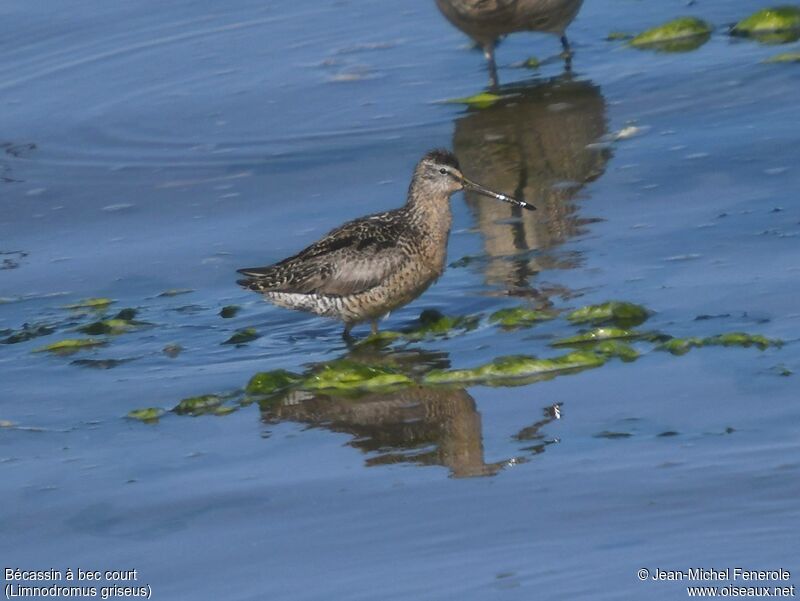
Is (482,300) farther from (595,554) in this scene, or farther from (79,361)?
(595,554)

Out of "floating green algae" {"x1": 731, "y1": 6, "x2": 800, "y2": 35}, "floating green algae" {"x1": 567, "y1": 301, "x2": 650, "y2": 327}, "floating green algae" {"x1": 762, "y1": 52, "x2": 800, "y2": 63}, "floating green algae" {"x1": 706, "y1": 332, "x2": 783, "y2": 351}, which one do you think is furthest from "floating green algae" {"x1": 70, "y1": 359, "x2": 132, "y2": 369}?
"floating green algae" {"x1": 731, "y1": 6, "x2": 800, "y2": 35}

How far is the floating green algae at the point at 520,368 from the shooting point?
7242 millimetres

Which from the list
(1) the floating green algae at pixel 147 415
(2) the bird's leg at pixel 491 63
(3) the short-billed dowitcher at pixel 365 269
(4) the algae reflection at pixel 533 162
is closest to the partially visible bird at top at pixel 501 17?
(2) the bird's leg at pixel 491 63

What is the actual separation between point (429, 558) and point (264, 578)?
52cm

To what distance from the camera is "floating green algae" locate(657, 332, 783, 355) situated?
23.5 feet

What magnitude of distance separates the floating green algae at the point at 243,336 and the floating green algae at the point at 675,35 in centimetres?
501

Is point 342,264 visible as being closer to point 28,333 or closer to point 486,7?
point 28,333

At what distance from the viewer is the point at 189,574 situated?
5660mm

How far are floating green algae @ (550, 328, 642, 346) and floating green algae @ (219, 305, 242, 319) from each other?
1.76m

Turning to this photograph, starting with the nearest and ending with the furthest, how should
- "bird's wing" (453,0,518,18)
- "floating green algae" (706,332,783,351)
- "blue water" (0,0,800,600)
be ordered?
"blue water" (0,0,800,600)
"floating green algae" (706,332,783,351)
"bird's wing" (453,0,518,18)

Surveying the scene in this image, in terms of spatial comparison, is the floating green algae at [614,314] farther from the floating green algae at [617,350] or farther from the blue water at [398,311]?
the floating green algae at [617,350]

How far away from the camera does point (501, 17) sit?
1219 centimetres

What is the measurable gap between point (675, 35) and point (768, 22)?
63 centimetres

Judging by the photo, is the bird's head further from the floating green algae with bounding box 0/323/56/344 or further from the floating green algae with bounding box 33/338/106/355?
→ the floating green algae with bounding box 0/323/56/344
